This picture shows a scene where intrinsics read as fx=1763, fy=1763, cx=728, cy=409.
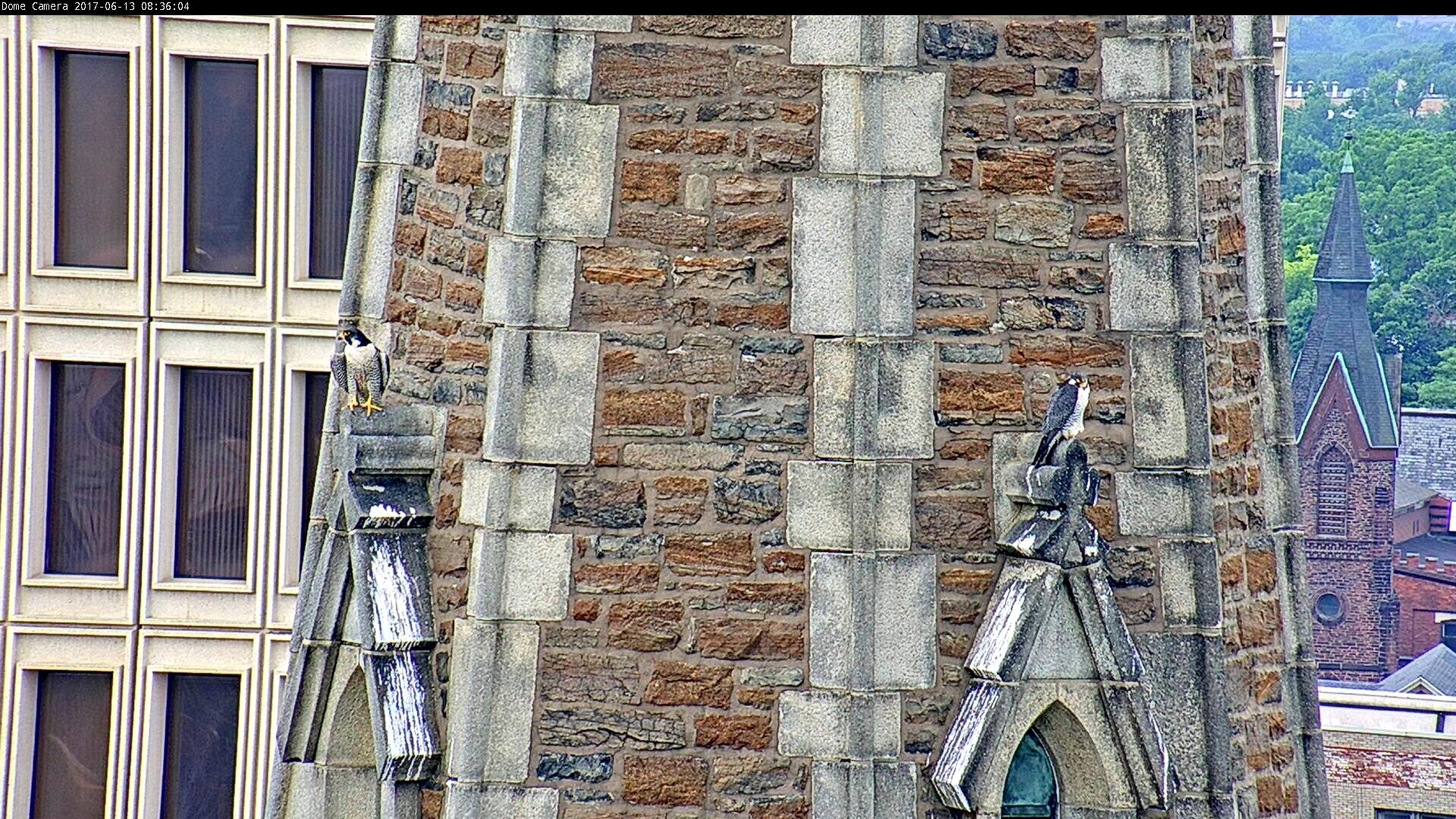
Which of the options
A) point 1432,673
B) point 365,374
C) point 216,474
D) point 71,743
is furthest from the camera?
point 1432,673

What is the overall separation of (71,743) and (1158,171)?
12.2 m

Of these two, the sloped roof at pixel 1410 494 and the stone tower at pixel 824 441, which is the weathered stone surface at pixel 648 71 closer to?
the stone tower at pixel 824 441

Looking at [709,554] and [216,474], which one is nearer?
[709,554]

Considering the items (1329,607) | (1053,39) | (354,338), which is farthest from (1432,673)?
(354,338)

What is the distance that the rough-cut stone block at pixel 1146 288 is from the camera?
5293 millimetres

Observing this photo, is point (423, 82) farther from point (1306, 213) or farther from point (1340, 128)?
point (1340, 128)

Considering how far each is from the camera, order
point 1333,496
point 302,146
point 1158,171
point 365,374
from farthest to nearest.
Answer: point 1333,496, point 302,146, point 365,374, point 1158,171

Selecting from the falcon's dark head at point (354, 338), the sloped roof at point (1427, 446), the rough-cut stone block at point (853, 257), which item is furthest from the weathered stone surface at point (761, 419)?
the sloped roof at point (1427, 446)

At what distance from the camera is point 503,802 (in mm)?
5164

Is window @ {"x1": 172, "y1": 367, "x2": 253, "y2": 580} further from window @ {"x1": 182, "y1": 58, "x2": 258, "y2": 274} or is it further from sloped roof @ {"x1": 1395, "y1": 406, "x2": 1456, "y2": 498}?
sloped roof @ {"x1": 1395, "y1": 406, "x2": 1456, "y2": 498}

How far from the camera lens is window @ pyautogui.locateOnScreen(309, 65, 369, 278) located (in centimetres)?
1409

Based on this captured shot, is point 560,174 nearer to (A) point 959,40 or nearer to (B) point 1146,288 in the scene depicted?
(A) point 959,40

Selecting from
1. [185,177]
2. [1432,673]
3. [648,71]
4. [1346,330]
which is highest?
[1346,330]

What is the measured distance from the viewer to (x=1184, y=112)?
533 centimetres
